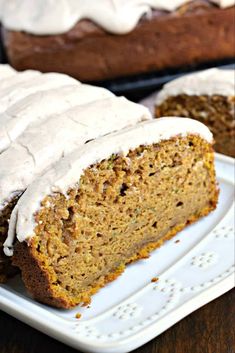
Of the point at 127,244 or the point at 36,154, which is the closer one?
the point at 36,154

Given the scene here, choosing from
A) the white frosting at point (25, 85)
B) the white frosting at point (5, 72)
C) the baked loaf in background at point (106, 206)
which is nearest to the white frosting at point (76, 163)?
the baked loaf in background at point (106, 206)

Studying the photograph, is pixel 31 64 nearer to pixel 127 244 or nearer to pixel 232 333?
pixel 127 244

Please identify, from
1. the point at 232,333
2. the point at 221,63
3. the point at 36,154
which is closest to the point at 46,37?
the point at 221,63

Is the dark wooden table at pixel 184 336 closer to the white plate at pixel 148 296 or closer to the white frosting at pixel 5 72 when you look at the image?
the white plate at pixel 148 296

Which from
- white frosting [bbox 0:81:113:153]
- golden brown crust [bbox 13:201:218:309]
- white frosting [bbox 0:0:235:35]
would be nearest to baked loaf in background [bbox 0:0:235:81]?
white frosting [bbox 0:0:235:35]

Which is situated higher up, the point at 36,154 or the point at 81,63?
the point at 36,154

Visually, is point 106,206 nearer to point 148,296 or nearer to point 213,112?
point 148,296

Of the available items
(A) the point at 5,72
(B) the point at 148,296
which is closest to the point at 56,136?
(B) the point at 148,296
